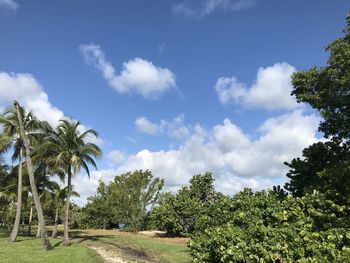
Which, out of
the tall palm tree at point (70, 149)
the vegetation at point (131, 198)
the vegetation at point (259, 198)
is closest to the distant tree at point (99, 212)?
the vegetation at point (131, 198)

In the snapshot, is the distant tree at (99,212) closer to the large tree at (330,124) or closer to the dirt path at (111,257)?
the dirt path at (111,257)

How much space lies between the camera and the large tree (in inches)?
504

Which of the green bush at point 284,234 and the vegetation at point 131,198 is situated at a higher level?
the vegetation at point 131,198

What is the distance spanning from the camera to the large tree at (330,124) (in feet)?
42.0

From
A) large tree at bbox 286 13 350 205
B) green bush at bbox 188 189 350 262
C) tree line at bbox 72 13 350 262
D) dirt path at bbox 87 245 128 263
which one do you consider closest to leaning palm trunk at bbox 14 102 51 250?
dirt path at bbox 87 245 128 263

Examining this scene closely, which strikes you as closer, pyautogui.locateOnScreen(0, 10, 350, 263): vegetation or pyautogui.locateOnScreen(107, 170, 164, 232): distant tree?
pyautogui.locateOnScreen(0, 10, 350, 263): vegetation

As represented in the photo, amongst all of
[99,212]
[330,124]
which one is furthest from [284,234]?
[99,212]

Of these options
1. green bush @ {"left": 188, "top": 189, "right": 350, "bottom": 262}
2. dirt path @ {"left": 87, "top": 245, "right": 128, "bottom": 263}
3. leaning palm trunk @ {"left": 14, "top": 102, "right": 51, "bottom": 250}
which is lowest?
dirt path @ {"left": 87, "top": 245, "right": 128, "bottom": 263}

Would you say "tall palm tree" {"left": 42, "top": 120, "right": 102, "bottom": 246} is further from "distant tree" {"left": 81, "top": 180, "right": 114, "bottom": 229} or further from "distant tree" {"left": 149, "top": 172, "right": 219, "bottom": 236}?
"distant tree" {"left": 81, "top": 180, "right": 114, "bottom": 229}

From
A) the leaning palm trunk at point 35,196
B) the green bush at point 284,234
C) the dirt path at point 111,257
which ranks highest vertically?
the leaning palm trunk at point 35,196

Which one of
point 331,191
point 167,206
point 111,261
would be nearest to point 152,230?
point 167,206

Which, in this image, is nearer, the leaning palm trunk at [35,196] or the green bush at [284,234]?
the green bush at [284,234]

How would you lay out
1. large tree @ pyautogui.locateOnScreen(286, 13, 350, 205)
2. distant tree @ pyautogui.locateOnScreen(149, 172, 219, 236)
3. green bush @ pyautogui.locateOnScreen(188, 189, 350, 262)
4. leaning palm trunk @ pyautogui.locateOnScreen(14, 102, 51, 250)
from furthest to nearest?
distant tree @ pyautogui.locateOnScreen(149, 172, 219, 236), leaning palm trunk @ pyautogui.locateOnScreen(14, 102, 51, 250), large tree @ pyautogui.locateOnScreen(286, 13, 350, 205), green bush @ pyautogui.locateOnScreen(188, 189, 350, 262)

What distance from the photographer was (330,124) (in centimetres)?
1616
